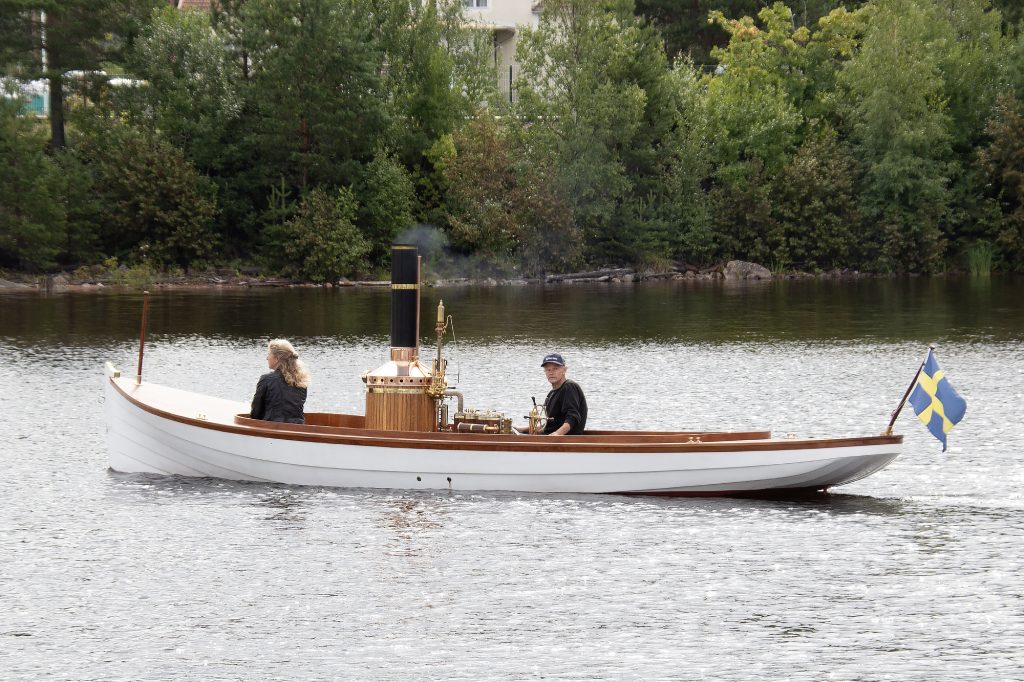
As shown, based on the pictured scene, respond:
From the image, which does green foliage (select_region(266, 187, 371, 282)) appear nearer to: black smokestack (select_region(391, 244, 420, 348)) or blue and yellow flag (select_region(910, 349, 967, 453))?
black smokestack (select_region(391, 244, 420, 348))

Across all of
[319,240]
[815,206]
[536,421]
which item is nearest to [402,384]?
[536,421]

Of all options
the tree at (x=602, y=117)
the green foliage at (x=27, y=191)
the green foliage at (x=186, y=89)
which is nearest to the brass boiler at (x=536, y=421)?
the green foliage at (x=27, y=191)

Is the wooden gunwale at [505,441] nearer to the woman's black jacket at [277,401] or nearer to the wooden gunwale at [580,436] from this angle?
the wooden gunwale at [580,436]

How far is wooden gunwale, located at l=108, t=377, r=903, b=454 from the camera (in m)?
21.4

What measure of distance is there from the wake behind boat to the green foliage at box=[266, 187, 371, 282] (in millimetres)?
56446

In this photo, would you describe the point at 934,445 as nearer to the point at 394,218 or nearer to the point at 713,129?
the point at 394,218

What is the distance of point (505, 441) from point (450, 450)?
36.0 inches

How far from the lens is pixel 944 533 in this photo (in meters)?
20.9

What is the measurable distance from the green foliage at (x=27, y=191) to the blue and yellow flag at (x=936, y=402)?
62036mm

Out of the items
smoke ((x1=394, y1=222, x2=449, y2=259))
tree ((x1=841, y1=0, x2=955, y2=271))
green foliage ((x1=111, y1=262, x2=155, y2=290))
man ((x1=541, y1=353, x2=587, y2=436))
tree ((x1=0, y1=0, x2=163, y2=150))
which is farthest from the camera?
tree ((x1=841, y1=0, x2=955, y2=271))

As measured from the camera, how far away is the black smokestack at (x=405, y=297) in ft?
76.0

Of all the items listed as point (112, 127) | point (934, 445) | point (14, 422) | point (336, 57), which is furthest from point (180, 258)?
point (934, 445)

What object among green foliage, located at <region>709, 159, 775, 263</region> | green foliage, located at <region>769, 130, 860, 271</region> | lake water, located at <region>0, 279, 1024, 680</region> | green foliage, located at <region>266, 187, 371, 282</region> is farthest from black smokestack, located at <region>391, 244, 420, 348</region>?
green foliage, located at <region>769, 130, 860, 271</region>

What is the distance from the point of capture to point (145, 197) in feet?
257
